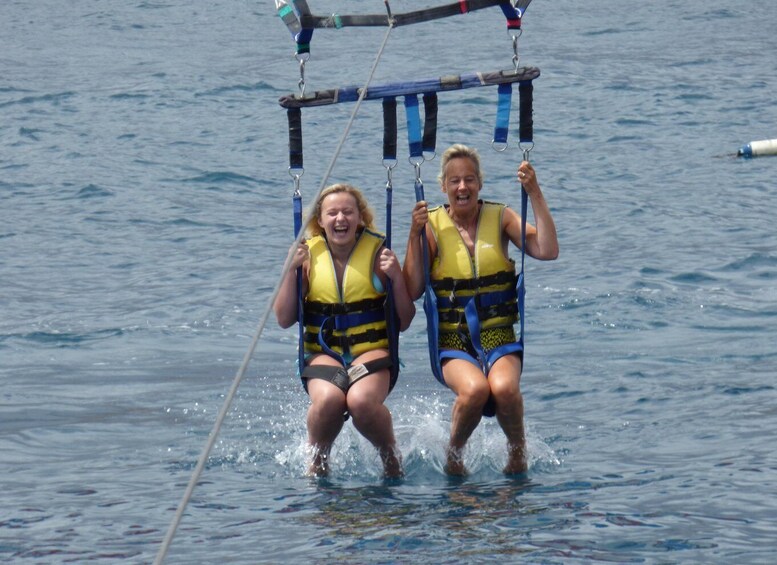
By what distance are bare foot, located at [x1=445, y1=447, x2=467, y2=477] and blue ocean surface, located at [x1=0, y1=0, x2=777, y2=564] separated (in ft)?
0.24

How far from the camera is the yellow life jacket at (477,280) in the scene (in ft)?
20.4

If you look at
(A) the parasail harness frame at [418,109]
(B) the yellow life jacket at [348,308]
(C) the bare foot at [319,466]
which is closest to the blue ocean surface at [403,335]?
(C) the bare foot at [319,466]

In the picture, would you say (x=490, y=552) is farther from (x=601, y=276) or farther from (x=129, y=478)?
(x=601, y=276)

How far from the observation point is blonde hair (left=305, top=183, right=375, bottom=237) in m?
6.14

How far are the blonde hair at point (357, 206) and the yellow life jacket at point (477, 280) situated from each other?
0.33 metres

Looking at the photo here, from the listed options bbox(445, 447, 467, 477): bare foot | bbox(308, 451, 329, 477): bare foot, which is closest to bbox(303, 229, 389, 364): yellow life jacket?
bbox(308, 451, 329, 477): bare foot

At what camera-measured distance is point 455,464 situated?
20.4ft

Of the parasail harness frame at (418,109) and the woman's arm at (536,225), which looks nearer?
the woman's arm at (536,225)

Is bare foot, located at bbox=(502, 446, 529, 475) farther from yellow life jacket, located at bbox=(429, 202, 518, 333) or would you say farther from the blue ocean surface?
yellow life jacket, located at bbox=(429, 202, 518, 333)

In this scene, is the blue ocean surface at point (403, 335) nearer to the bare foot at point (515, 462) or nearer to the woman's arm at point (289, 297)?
the bare foot at point (515, 462)

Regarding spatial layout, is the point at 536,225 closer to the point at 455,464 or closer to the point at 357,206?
the point at 357,206

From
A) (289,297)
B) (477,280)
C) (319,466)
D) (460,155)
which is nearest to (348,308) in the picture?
(289,297)

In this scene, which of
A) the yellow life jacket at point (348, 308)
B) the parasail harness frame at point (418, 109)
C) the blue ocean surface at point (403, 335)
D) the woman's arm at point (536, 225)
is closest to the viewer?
the blue ocean surface at point (403, 335)

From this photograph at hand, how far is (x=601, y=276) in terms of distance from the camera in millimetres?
11477
